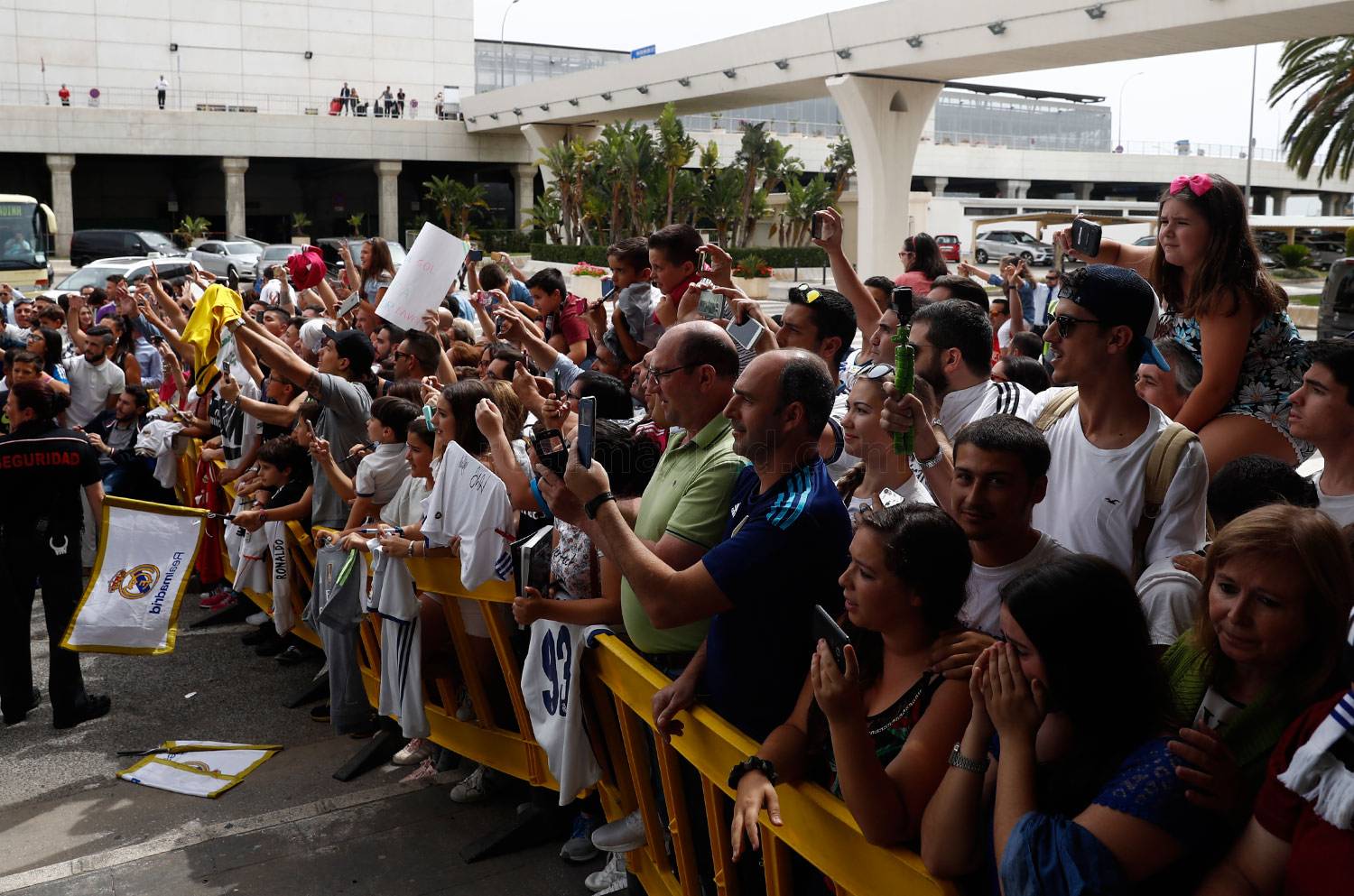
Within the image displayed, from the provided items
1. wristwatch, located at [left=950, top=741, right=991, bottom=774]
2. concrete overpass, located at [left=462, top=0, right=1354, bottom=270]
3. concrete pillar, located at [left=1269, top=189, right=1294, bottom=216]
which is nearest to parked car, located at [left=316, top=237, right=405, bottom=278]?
concrete overpass, located at [left=462, top=0, right=1354, bottom=270]

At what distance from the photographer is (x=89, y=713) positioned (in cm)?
626

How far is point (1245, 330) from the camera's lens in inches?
149

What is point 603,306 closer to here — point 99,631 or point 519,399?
point 519,399

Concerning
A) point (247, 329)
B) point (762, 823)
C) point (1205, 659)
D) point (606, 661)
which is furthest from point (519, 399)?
point (1205, 659)

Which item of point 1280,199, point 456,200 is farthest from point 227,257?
point 1280,199

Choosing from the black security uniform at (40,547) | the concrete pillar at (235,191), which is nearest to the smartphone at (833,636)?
the black security uniform at (40,547)

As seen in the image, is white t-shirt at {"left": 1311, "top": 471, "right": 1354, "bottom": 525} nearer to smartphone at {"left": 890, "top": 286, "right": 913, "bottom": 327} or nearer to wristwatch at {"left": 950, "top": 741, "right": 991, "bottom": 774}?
smartphone at {"left": 890, "top": 286, "right": 913, "bottom": 327}

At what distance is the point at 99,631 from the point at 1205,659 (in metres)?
5.62

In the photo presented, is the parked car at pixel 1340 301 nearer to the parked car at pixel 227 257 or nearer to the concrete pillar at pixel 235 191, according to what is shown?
the parked car at pixel 227 257

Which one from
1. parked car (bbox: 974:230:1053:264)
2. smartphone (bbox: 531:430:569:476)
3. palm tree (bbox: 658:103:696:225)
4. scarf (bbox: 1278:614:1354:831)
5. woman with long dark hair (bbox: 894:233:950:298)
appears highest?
palm tree (bbox: 658:103:696:225)

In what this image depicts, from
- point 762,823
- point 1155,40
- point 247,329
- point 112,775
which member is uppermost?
point 1155,40

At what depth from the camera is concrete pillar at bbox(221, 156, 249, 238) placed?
47281 mm

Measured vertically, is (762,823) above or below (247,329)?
below

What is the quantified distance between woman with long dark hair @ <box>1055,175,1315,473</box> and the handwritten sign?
4.31 meters
